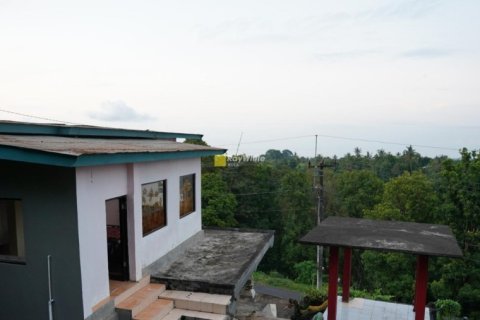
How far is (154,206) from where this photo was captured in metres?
8.47

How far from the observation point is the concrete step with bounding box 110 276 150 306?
6.74 m

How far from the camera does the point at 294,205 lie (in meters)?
37.1

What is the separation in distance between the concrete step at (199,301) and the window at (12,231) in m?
2.72

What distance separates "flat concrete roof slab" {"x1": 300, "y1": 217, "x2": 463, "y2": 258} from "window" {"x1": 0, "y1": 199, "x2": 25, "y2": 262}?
490 cm

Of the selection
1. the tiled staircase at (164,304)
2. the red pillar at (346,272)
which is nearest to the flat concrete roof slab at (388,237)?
the red pillar at (346,272)

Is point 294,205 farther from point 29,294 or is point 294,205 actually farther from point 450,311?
point 29,294

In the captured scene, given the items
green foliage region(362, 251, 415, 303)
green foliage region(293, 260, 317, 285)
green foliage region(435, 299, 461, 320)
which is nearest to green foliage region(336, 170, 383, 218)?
green foliage region(293, 260, 317, 285)

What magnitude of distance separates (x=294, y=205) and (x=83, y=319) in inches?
1268

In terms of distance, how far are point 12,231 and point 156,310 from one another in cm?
275

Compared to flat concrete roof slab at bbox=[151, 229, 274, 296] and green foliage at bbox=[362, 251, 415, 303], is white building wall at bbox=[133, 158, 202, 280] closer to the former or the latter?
flat concrete roof slab at bbox=[151, 229, 274, 296]

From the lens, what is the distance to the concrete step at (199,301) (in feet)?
23.4

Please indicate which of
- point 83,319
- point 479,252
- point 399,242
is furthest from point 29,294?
point 479,252

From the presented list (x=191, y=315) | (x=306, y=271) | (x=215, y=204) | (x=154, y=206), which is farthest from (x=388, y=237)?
(x=306, y=271)

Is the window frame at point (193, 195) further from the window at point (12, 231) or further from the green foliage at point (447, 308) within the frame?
the green foliage at point (447, 308)
